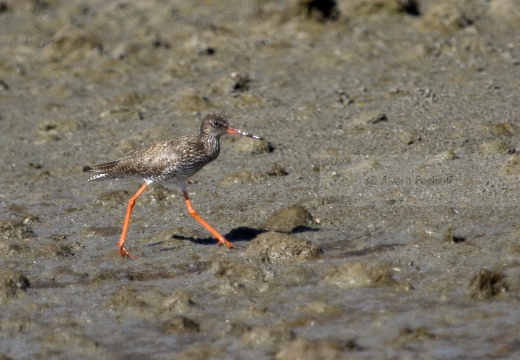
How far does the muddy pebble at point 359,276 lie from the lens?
28.1ft

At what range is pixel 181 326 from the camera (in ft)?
26.0

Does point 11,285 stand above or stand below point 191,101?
below

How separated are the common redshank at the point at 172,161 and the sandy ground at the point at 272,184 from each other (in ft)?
1.69

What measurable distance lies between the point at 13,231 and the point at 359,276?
401cm

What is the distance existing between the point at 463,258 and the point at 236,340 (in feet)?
8.21

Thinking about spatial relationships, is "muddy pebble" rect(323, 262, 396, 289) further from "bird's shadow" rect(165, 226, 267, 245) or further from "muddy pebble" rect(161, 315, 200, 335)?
"bird's shadow" rect(165, 226, 267, 245)

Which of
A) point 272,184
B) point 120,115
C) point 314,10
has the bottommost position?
point 120,115

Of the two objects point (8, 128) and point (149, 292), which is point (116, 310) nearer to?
Result: point (149, 292)

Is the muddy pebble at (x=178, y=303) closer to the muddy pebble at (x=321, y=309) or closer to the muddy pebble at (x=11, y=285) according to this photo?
the muddy pebble at (x=321, y=309)

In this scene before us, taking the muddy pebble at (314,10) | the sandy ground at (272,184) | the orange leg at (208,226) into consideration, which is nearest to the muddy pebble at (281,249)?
the sandy ground at (272,184)

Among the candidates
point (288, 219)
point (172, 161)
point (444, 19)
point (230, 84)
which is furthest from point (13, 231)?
point (444, 19)

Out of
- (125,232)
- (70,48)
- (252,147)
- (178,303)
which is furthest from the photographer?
(70,48)

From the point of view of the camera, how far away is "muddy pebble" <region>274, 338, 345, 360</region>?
280 inches

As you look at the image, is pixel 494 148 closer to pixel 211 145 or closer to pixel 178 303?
pixel 211 145
